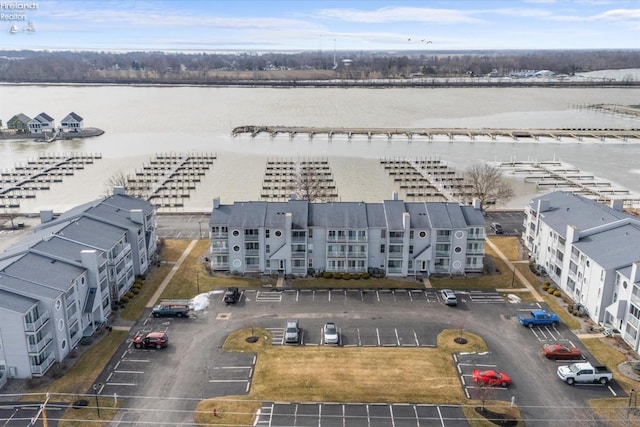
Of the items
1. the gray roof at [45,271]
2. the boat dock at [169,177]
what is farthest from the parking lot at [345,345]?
the boat dock at [169,177]

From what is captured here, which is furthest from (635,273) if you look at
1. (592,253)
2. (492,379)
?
(492,379)

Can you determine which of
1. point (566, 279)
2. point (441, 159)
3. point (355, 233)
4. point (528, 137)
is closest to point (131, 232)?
→ point (355, 233)

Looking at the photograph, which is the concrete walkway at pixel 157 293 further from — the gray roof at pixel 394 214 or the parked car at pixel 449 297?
the parked car at pixel 449 297

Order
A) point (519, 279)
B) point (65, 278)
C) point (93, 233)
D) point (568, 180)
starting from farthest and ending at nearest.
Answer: point (568, 180) → point (519, 279) → point (93, 233) → point (65, 278)

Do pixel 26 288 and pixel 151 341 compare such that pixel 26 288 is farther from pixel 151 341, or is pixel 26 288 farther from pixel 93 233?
pixel 93 233

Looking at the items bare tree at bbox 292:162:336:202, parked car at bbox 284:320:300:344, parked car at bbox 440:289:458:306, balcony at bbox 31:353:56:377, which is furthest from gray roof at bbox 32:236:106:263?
bare tree at bbox 292:162:336:202

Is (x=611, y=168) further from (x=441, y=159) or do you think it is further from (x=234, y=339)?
(x=234, y=339)
